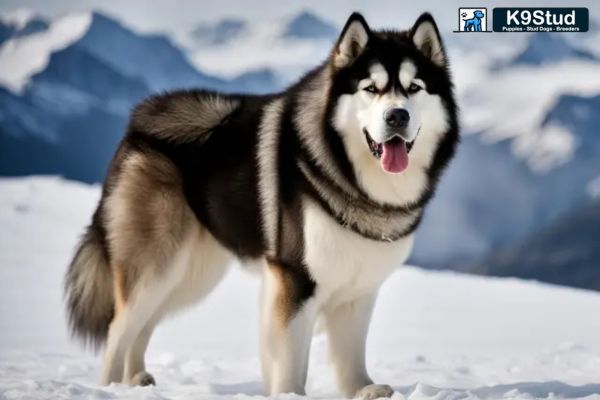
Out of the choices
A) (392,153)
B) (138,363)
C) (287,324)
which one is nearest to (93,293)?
(138,363)

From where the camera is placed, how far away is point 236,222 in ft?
11.8

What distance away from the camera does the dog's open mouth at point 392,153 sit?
123 inches

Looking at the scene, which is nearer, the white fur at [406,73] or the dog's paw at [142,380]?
the white fur at [406,73]

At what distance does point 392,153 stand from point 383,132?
13 cm

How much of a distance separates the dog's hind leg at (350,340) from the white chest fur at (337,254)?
0.77 ft

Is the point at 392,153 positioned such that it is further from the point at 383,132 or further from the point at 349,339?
the point at 349,339

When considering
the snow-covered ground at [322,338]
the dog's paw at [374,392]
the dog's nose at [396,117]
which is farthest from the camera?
the snow-covered ground at [322,338]

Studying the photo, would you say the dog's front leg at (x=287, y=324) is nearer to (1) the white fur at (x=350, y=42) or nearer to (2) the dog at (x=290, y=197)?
(2) the dog at (x=290, y=197)

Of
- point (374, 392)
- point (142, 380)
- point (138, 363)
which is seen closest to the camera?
point (374, 392)

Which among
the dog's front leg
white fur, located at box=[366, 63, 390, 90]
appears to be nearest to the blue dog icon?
white fur, located at box=[366, 63, 390, 90]

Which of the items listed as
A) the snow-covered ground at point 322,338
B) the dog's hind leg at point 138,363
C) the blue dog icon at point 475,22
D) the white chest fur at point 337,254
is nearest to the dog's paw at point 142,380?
the dog's hind leg at point 138,363

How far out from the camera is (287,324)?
3.23 m

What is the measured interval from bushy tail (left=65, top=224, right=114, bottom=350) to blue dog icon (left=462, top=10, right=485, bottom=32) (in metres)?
2.11

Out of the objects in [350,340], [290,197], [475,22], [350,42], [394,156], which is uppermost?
[475,22]
